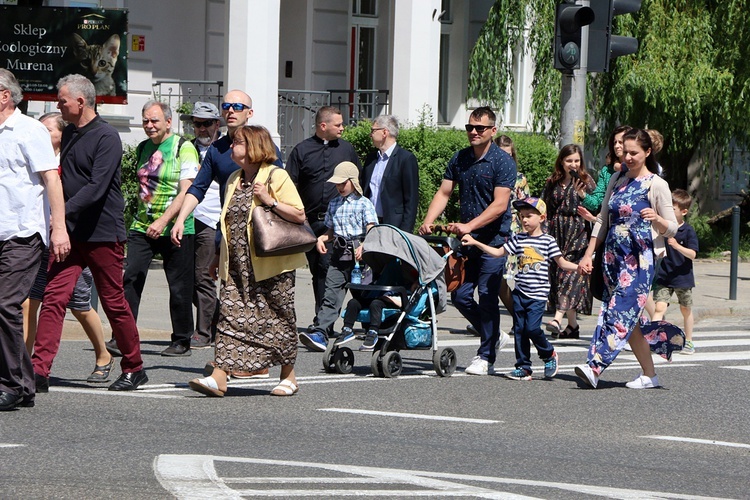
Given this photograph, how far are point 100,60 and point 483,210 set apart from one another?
302 inches

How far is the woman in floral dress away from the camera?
10078 mm

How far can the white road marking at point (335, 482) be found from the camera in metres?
6.33

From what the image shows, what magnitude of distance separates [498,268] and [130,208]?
9.42 metres

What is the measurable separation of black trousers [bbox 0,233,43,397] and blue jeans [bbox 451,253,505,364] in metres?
3.32

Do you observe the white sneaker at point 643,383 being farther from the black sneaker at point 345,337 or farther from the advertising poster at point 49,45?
the advertising poster at point 49,45

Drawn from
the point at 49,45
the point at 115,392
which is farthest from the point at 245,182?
the point at 49,45

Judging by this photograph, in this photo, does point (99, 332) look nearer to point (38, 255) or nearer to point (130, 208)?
point (38, 255)

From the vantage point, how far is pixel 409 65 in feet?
78.4

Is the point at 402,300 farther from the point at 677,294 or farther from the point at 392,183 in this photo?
the point at 677,294

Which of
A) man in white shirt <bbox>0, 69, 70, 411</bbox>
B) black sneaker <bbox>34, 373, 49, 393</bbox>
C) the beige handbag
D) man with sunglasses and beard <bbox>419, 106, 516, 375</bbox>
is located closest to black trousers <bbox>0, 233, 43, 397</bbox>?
man in white shirt <bbox>0, 69, 70, 411</bbox>

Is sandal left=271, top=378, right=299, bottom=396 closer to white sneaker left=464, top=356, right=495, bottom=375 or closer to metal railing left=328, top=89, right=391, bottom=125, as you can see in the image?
white sneaker left=464, top=356, right=495, bottom=375

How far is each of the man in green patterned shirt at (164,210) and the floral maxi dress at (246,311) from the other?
1.90 meters

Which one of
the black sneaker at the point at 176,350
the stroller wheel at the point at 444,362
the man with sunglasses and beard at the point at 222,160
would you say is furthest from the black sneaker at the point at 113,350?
the stroller wheel at the point at 444,362

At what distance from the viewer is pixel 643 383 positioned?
33.9 ft
